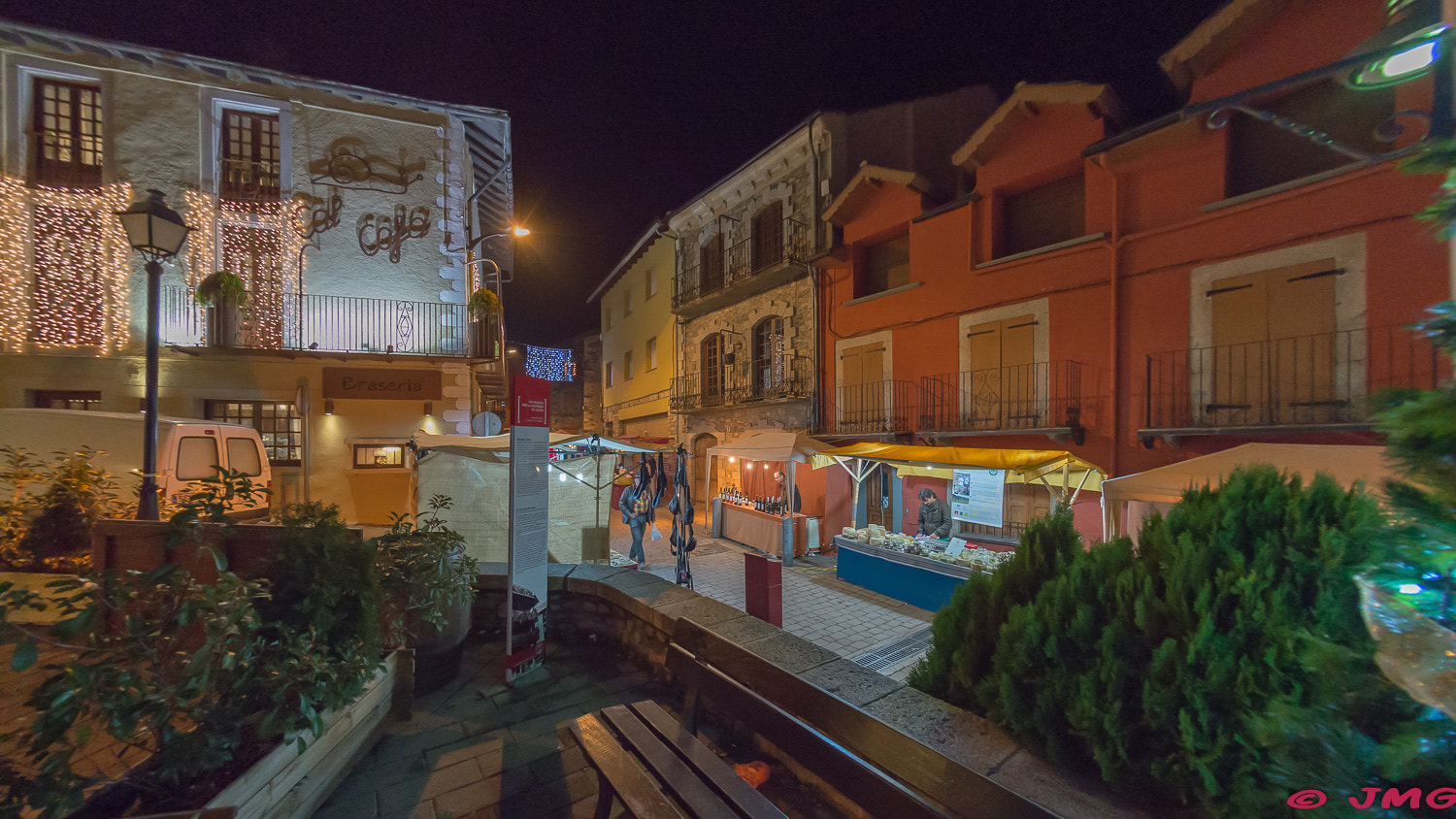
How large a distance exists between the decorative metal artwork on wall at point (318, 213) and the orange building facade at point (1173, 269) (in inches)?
471

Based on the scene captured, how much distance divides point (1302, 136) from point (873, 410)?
7.63 metres

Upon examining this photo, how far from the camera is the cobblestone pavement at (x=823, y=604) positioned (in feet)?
21.9

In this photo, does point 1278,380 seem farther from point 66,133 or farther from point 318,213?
point 66,133

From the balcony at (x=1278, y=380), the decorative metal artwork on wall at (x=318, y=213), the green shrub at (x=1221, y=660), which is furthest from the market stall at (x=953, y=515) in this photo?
the decorative metal artwork on wall at (x=318, y=213)

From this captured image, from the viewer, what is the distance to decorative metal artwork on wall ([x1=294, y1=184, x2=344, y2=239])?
12.0m

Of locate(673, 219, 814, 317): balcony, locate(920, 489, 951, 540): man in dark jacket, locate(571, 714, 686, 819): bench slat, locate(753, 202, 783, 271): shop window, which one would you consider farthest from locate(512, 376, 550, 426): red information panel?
locate(753, 202, 783, 271): shop window

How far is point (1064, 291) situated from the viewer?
935 centimetres

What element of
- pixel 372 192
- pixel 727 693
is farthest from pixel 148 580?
pixel 372 192

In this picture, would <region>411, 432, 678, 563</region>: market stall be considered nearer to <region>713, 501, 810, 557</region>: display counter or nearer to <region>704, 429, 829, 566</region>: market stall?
<region>704, 429, 829, 566</region>: market stall

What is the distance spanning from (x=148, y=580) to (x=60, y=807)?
2.42 feet

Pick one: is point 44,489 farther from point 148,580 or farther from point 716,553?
point 716,553

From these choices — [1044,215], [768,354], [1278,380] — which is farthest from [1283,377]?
[768,354]

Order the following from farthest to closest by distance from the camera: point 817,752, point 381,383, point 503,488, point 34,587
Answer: point 381,383, point 503,488, point 34,587, point 817,752

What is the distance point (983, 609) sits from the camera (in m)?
2.71
